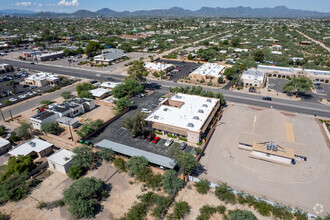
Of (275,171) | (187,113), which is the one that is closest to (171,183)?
(275,171)

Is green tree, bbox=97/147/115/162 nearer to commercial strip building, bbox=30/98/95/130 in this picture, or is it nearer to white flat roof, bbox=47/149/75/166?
white flat roof, bbox=47/149/75/166

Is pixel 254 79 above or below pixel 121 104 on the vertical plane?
above

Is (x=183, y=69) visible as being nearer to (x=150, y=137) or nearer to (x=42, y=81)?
(x=42, y=81)

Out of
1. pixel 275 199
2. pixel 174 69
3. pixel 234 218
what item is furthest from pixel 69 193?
pixel 174 69

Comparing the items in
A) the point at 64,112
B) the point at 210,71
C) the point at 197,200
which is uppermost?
the point at 210,71

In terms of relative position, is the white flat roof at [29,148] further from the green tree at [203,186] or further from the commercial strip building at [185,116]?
the green tree at [203,186]

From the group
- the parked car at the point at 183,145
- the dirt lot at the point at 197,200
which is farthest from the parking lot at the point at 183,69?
the dirt lot at the point at 197,200

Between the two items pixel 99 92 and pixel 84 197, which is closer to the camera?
pixel 84 197

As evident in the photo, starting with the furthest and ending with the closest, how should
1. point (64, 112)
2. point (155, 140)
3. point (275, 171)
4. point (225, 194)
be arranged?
point (64, 112) < point (155, 140) < point (275, 171) < point (225, 194)

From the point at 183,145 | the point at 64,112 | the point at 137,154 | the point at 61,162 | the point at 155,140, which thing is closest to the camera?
the point at 61,162
